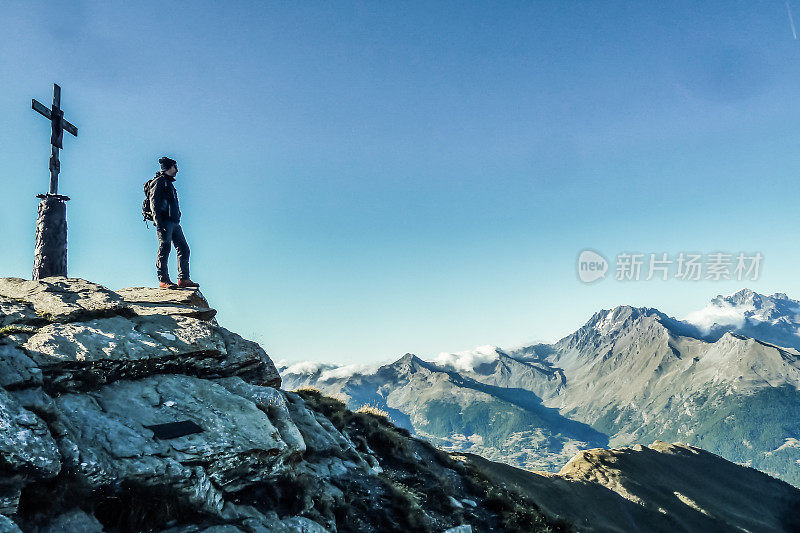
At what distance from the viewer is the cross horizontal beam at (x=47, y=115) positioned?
20000 mm

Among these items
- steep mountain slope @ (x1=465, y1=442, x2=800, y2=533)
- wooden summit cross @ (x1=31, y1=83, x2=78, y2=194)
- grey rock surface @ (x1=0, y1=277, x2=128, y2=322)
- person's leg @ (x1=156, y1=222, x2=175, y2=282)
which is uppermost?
wooden summit cross @ (x1=31, y1=83, x2=78, y2=194)

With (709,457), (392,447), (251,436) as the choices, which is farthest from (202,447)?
(709,457)

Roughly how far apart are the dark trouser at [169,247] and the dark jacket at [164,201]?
314 millimetres

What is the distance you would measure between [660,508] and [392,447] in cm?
10949

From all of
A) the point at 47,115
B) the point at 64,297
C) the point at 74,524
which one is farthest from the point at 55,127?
the point at 74,524

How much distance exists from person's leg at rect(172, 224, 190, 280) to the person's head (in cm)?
240

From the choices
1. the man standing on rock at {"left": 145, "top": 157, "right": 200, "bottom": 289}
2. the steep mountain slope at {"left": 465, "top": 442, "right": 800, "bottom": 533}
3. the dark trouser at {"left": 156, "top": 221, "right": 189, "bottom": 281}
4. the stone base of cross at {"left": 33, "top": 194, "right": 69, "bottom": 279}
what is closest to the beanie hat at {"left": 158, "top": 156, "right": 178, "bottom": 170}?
the man standing on rock at {"left": 145, "top": 157, "right": 200, "bottom": 289}

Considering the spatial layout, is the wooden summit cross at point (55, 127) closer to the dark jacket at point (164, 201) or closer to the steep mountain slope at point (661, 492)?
the dark jacket at point (164, 201)

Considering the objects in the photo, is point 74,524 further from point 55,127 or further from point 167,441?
point 55,127

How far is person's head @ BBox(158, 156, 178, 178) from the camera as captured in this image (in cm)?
1930

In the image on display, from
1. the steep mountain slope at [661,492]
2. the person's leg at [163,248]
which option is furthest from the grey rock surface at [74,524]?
the steep mountain slope at [661,492]

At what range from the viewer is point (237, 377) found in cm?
1495

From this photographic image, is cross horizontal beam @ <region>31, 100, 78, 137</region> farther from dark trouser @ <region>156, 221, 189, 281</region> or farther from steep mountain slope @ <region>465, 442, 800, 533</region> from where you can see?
steep mountain slope @ <region>465, 442, 800, 533</region>

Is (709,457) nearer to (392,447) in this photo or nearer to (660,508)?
Answer: (660,508)
